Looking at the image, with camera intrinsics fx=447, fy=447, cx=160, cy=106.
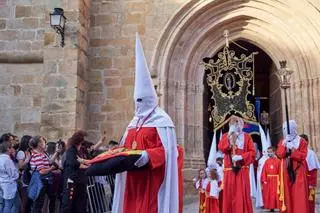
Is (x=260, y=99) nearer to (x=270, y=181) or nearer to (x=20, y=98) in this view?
(x=270, y=181)

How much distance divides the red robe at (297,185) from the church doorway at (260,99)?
3.84 meters

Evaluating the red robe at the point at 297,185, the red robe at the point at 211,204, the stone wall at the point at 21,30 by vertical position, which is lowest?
the red robe at the point at 211,204

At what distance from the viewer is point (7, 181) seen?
6.05m

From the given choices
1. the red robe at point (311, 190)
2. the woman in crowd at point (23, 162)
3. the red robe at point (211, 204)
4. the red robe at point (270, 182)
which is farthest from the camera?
the red robe at point (270, 182)

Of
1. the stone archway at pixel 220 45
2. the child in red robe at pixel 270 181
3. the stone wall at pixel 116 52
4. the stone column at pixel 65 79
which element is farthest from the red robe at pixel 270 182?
the stone column at pixel 65 79

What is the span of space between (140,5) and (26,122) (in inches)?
150

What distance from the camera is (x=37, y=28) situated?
10695 millimetres

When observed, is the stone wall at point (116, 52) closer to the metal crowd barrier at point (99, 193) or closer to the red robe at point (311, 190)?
the metal crowd barrier at point (99, 193)

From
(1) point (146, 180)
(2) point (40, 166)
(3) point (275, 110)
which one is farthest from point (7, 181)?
(3) point (275, 110)

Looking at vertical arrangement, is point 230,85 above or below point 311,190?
above

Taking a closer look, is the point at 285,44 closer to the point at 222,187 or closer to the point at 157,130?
the point at 222,187

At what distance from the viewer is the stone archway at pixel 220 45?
32.1 feet

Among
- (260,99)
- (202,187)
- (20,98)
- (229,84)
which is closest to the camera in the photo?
(202,187)

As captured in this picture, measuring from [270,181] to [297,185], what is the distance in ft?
8.58
